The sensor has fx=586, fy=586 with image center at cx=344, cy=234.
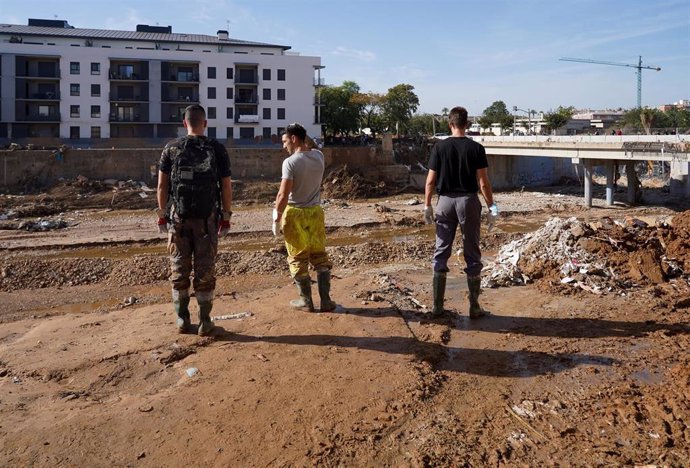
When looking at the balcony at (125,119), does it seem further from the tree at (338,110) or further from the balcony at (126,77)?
the tree at (338,110)

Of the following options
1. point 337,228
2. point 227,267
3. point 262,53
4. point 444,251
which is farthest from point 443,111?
point 444,251

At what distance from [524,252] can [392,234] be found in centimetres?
1385

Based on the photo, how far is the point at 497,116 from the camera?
81812mm

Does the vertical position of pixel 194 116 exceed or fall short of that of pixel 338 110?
it falls short

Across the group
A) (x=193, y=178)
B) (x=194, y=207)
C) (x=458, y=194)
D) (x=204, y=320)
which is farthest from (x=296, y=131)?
(x=204, y=320)

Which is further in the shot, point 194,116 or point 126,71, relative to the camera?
point 126,71

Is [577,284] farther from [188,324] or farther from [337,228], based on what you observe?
[337,228]

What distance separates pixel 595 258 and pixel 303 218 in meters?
3.95

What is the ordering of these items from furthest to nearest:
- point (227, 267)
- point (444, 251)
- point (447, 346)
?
1. point (227, 267)
2. point (444, 251)
3. point (447, 346)

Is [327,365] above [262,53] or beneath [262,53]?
beneath

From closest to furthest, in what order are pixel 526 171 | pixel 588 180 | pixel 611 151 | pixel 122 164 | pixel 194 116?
pixel 194 116, pixel 611 151, pixel 588 180, pixel 122 164, pixel 526 171

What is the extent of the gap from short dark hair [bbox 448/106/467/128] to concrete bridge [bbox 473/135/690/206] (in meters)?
26.4

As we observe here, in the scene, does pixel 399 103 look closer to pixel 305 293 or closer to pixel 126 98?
pixel 126 98

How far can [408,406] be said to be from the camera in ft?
11.4
